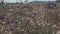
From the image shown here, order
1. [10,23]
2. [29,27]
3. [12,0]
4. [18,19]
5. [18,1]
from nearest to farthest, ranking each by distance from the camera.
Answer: [29,27] → [10,23] → [18,19] → [18,1] → [12,0]

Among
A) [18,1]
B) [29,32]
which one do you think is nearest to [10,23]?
[29,32]

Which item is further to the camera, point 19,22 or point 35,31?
point 19,22

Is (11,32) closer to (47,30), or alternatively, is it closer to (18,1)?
(47,30)

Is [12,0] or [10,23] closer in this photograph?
[10,23]

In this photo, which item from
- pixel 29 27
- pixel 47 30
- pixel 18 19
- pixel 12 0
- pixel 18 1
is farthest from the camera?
pixel 12 0

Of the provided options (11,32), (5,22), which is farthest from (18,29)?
(5,22)

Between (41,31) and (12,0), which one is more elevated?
(41,31)

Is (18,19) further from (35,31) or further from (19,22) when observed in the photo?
(35,31)

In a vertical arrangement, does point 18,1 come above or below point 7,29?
below

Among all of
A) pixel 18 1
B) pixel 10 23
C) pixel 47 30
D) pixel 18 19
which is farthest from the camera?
pixel 18 1
